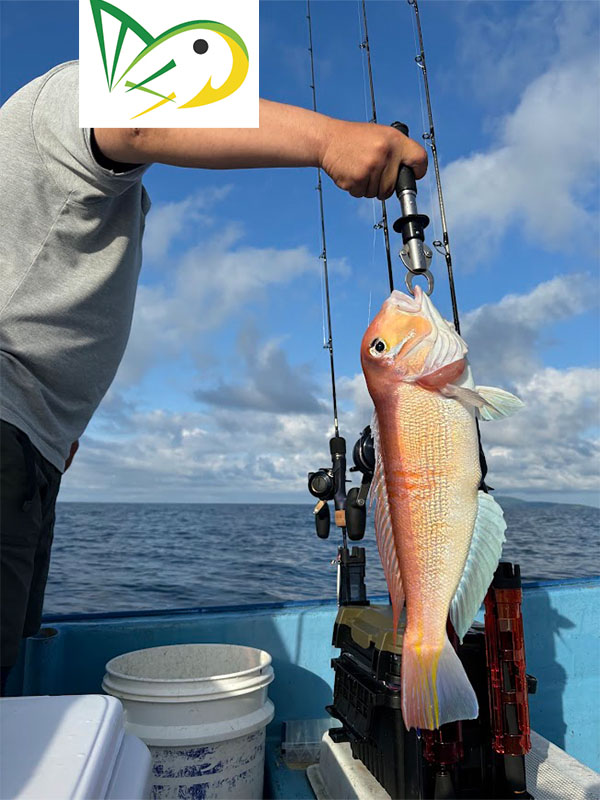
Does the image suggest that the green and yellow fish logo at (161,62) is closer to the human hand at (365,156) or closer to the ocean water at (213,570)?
the human hand at (365,156)

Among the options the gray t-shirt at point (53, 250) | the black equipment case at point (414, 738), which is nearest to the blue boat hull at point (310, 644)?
the black equipment case at point (414, 738)

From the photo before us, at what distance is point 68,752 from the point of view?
1.16 metres

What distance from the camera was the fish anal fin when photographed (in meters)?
1.40

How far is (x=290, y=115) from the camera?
1.31m

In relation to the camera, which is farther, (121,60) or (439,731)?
(121,60)

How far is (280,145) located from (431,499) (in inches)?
34.0

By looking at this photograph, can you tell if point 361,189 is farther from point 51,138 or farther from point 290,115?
point 51,138

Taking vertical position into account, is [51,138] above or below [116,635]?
above

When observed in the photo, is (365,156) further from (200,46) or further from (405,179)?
(200,46)

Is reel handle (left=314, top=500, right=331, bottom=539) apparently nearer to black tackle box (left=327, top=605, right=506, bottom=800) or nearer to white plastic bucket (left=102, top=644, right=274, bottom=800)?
white plastic bucket (left=102, top=644, right=274, bottom=800)

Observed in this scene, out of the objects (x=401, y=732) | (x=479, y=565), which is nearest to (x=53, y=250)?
(x=479, y=565)

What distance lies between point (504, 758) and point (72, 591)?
11.3 meters

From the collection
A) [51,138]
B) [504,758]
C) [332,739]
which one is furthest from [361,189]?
[332,739]

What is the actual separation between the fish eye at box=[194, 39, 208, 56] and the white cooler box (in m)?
2.08
